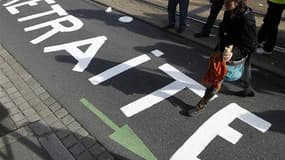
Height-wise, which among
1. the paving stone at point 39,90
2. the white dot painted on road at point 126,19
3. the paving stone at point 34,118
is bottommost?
the paving stone at point 34,118

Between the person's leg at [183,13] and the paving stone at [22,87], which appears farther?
the person's leg at [183,13]

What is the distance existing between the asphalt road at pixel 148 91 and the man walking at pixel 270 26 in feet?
2.09

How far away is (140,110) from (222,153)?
1587 millimetres

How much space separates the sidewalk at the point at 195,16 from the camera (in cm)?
629

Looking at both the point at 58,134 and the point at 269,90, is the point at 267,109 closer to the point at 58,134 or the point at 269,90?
the point at 269,90

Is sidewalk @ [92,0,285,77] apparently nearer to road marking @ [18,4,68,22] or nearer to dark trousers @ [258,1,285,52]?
dark trousers @ [258,1,285,52]

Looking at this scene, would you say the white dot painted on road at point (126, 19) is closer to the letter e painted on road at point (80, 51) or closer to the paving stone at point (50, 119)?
the letter e painted on road at point (80, 51)

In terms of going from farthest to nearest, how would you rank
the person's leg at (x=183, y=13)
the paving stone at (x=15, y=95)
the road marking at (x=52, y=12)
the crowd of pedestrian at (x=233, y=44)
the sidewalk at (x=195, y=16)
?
the road marking at (x=52, y=12) → the person's leg at (x=183, y=13) → the sidewalk at (x=195, y=16) → the paving stone at (x=15, y=95) → the crowd of pedestrian at (x=233, y=44)

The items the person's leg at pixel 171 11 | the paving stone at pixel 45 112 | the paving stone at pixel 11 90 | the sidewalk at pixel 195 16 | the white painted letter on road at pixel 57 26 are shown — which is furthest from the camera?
the white painted letter on road at pixel 57 26

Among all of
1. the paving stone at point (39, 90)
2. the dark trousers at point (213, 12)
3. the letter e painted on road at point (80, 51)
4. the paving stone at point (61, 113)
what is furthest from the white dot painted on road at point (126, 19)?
the paving stone at point (61, 113)

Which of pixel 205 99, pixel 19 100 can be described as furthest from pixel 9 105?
pixel 205 99

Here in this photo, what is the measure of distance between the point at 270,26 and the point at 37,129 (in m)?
4.76

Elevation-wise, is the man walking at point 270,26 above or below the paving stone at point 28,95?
above

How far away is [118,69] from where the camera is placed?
6.58 m
